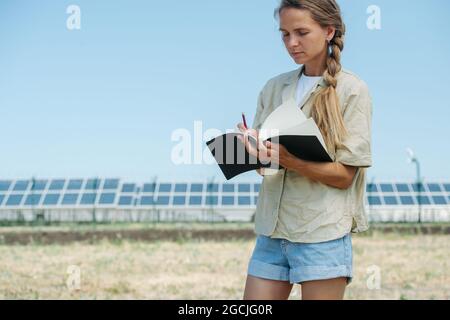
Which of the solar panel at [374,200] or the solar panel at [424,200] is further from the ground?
the solar panel at [374,200]

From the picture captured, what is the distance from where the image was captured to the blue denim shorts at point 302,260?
182cm

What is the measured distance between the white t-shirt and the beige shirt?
0.03 meters

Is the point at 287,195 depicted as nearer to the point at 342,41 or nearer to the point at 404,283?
the point at 342,41

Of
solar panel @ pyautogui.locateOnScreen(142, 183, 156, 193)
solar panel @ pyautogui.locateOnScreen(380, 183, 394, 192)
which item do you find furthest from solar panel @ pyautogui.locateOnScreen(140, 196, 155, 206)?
solar panel @ pyautogui.locateOnScreen(380, 183, 394, 192)

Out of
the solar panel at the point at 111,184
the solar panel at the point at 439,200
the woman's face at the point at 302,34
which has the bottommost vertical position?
the solar panel at the point at 439,200

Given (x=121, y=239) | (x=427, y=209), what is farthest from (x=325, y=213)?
(x=427, y=209)

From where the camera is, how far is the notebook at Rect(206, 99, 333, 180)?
1.77 meters

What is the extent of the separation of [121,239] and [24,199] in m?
5.75

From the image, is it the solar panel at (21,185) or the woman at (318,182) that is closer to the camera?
the woman at (318,182)

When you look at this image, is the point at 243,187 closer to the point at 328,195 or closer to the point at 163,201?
the point at 163,201

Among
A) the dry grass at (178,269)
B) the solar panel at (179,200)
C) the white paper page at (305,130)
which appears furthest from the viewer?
the solar panel at (179,200)

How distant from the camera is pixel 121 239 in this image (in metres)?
10.4

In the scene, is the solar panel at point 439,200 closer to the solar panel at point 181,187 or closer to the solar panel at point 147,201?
the solar panel at point 181,187

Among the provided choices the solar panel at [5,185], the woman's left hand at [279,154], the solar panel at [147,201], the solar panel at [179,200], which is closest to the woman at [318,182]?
the woman's left hand at [279,154]
